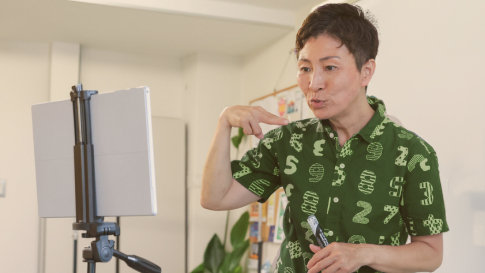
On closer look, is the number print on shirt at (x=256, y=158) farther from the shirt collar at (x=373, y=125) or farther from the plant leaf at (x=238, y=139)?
the plant leaf at (x=238, y=139)

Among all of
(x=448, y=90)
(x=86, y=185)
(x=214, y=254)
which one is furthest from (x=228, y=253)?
(x=86, y=185)

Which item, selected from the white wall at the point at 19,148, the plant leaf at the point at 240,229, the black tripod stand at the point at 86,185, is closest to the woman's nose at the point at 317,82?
the black tripod stand at the point at 86,185

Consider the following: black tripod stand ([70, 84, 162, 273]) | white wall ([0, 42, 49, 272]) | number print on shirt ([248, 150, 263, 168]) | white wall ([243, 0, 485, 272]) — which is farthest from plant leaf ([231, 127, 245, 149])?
number print on shirt ([248, 150, 263, 168])

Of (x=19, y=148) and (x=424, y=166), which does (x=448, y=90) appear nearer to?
(x=424, y=166)

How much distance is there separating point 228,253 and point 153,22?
6.68ft

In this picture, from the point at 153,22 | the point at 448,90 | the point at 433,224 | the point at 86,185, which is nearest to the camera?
the point at 433,224

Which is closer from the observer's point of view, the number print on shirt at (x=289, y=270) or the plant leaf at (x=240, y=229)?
the number print on shirt at (x=289, y=270)

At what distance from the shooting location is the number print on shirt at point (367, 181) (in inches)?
45.7

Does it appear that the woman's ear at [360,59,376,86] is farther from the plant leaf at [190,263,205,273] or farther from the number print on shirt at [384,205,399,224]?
the plant leaf at [190,263,205,273]

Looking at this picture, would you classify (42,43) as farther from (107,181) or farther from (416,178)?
(416,178)

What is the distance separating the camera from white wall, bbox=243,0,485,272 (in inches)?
73.8

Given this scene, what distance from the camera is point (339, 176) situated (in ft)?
3.91

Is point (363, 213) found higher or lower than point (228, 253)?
higher

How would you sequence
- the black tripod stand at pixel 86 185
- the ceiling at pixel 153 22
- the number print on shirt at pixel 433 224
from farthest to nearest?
the ceiling at pixel 153 22 < the black tripod stand at pixel 86 185 < the number print on shirt at pixel 433 224
